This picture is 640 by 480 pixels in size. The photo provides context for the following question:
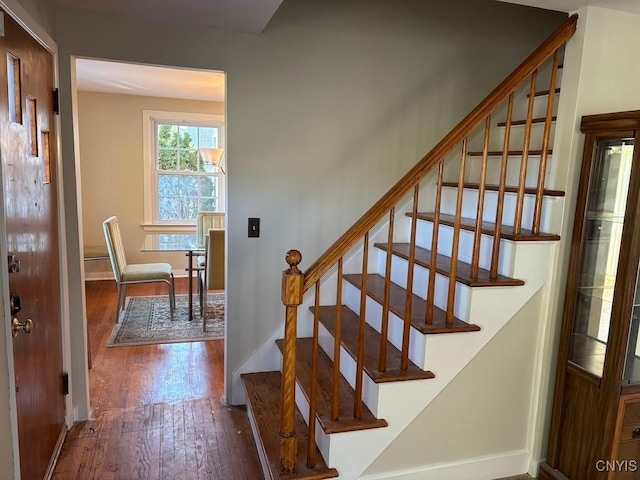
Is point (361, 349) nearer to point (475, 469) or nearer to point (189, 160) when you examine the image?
point (475, 469)

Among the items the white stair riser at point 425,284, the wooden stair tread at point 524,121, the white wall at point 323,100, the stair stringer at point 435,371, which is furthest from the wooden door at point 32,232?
the wooden stair tread at point 524,121

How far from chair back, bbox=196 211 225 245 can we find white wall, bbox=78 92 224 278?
1.06 meters

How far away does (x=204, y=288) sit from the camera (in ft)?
13.0

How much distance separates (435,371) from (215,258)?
234 centimetres

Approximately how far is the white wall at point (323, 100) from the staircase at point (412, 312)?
1.91 ft

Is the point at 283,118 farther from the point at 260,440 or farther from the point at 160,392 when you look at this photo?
the point at 160,392

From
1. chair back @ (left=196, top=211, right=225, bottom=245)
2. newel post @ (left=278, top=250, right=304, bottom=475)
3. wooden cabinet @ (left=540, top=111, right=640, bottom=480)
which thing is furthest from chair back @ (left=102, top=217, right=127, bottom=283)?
wooden cabinet @ (left=540, top=111, right=640, bottom=480)

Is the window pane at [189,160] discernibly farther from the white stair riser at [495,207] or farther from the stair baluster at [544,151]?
the stair baluster at [544,151]

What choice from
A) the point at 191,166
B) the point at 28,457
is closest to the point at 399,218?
the point at 28,457

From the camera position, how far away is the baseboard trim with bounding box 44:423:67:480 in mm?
2059

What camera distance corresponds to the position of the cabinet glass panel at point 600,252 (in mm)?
1955

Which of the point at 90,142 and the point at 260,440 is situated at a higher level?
the point at 90,142

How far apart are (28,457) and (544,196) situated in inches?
96.3

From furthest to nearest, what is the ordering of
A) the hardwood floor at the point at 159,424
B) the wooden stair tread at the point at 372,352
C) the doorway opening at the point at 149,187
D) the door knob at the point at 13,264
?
the doorway opening at the point at 149,187, the hardwood floor at the point at 159,424, the wooden stair tread at the point at 372,352, the door knob at the point at 13,264
